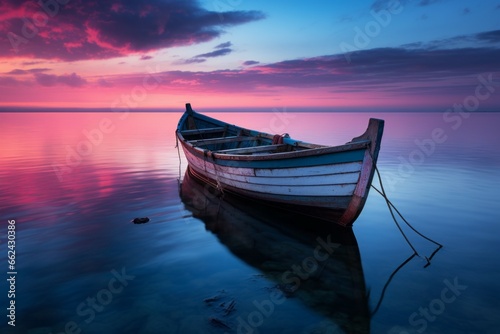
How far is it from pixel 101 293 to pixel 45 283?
1245 mm

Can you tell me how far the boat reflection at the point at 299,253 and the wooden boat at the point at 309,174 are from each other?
1.55 ft

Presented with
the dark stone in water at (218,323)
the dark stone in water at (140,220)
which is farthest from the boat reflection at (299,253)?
the dark stone in water at (140,220)

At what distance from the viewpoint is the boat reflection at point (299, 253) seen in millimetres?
5113

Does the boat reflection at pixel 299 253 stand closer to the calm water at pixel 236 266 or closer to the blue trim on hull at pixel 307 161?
the calm water at pixel 236 266

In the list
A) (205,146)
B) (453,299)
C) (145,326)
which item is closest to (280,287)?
(145,326)

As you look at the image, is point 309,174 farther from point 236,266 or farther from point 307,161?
point 236,266

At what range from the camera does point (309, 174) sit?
777 centimetres

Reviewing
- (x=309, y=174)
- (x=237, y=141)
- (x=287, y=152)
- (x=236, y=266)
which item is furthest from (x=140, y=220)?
(x=237, y=141)

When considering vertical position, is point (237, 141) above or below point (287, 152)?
below

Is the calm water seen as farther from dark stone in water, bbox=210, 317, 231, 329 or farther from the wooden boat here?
the wooden boat

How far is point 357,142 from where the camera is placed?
6832mm

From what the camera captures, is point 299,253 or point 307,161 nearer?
point 299,253

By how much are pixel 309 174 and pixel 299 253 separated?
1.99m

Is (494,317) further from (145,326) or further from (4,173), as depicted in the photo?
(4,173)
